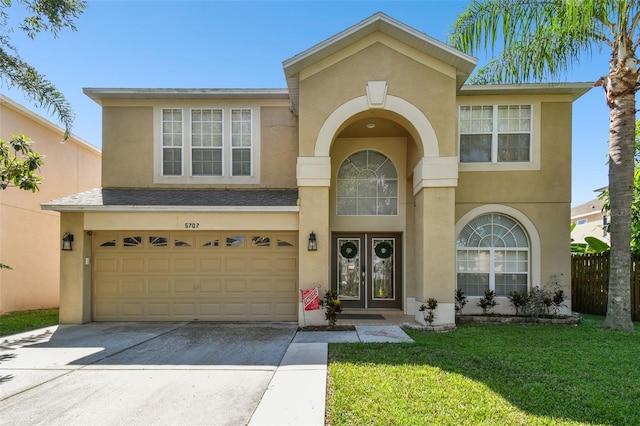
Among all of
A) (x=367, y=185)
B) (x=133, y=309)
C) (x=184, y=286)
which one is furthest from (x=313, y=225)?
(x=133, y=309)

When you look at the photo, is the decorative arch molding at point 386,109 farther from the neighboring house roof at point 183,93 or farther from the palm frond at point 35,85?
the palm frond at point 35,85

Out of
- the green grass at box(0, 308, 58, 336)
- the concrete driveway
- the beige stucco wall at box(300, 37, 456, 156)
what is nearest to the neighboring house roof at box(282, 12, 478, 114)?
the beige stucco wall at box(300, 37, 456, 156)

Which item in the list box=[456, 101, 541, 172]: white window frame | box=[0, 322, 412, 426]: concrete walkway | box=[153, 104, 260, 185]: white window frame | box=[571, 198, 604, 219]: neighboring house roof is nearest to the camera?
box=[0, 322, 412, 426]: concrete walkway

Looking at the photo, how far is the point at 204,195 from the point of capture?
36.6 feet

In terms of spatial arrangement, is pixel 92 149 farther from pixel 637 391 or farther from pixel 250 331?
pixel 637 391

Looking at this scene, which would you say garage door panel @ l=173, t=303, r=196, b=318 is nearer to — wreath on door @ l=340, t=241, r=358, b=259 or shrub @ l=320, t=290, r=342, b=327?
shrub @ l=320, t=290, r=342, b=327

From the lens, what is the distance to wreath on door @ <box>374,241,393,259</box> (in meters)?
12.1

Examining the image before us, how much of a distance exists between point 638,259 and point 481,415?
9928 mm

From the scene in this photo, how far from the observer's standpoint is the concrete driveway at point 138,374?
4.77 m

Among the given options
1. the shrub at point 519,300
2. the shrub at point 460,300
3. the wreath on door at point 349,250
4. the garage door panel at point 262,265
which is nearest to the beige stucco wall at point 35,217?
the garage door panel at point 262,265

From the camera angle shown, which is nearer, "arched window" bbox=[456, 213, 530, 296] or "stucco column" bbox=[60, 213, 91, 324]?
"stucco column" bbox=[60, 213, 91, 324]

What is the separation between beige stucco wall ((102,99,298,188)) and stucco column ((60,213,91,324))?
182cm

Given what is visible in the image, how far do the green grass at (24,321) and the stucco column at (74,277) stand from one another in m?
0.68

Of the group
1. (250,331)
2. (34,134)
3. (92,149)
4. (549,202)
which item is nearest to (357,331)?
(250,331)
